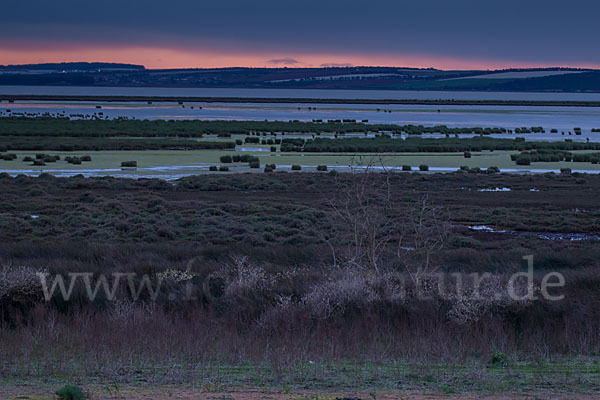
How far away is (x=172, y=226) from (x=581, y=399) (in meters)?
15.7

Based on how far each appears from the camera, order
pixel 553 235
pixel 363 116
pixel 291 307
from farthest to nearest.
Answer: pixel 363 116 < pixel 553 235 < pixel 291 307

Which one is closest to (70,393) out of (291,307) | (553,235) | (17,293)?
(291,307)

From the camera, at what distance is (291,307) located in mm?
11141

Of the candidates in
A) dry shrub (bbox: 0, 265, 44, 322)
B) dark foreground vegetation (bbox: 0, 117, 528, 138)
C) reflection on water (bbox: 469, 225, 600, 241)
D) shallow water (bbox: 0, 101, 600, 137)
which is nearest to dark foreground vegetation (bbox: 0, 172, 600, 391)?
dry shrub (bbox: 0, 265, 44, 322)

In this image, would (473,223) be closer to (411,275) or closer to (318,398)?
(411,275)

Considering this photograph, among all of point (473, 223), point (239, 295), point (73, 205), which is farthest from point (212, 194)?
point (239, 295)

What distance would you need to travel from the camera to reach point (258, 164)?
42.9 meters

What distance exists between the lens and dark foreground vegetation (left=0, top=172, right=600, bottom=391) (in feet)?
25.1

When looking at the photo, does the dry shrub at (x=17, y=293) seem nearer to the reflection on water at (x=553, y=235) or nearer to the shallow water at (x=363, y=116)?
the reflection on water at (x=553, y=235)

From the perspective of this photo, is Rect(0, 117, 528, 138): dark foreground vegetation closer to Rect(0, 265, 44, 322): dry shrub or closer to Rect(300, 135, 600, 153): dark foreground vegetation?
Rect(300, 135, 600, 153): dark foreground vegetation

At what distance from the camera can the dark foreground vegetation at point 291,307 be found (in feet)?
25.1

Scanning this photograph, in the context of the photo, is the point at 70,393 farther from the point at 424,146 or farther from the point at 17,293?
the point at 424,146

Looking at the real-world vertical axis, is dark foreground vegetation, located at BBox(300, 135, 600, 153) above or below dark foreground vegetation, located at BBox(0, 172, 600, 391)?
above

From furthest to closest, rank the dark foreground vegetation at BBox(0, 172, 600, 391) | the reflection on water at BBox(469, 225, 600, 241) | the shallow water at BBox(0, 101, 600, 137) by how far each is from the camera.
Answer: the shallow water at BBox(0, 101, 600, 137), the reflection on water at BBox(469, 225, 600, 241), the dark foreground vegetation at BBox(0, 172, 600, 391)
